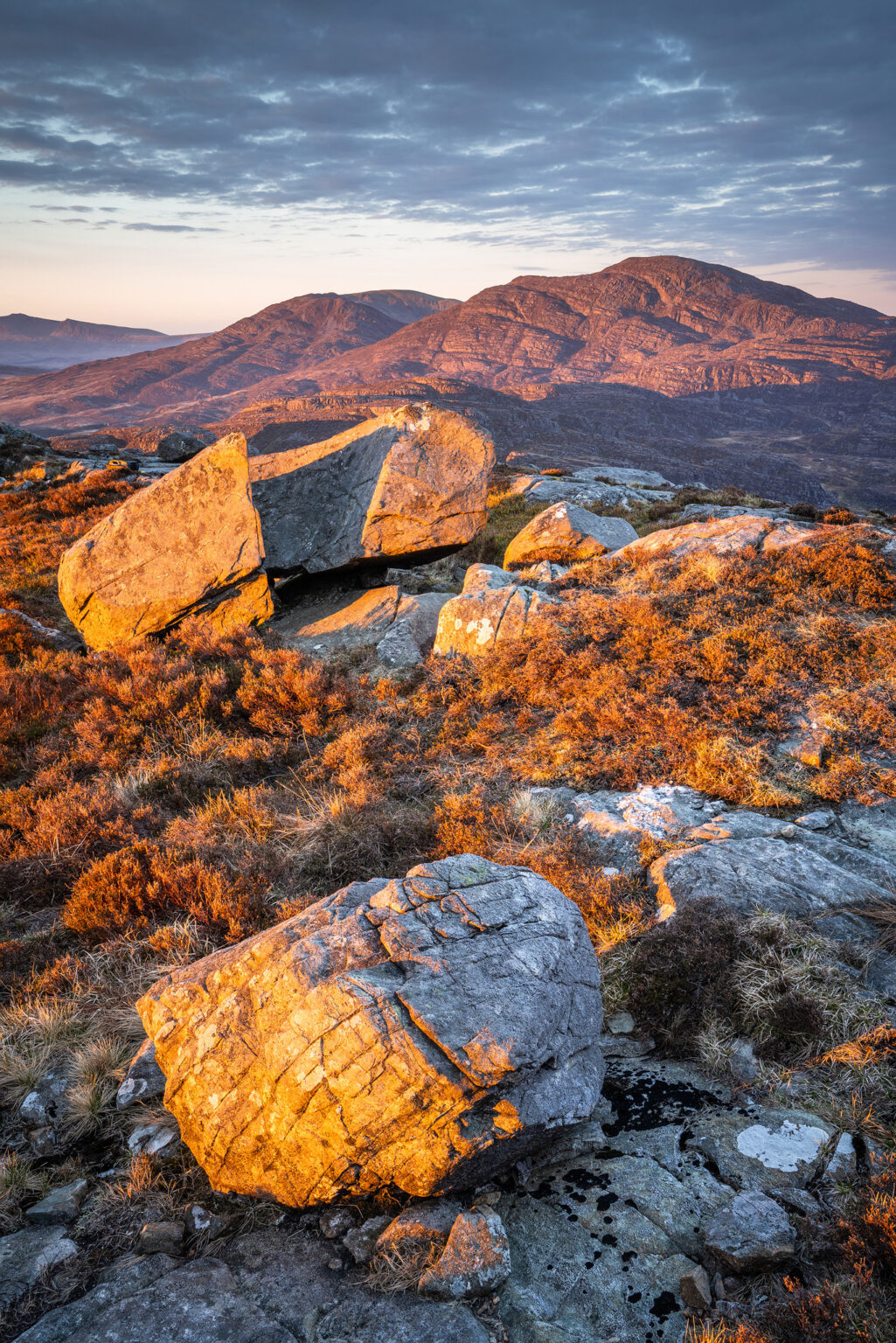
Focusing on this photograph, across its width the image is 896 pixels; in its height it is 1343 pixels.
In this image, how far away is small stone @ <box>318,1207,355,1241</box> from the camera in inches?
113

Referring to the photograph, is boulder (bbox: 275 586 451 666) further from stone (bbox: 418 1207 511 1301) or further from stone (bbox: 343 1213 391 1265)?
stone (bbox: 418 1207 511 1301)

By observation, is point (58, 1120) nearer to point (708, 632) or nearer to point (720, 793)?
point (720, 793)

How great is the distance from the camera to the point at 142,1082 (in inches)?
149

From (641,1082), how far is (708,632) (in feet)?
21.6

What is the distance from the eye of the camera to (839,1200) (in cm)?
267

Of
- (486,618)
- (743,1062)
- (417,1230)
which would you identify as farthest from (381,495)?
(417,1230)

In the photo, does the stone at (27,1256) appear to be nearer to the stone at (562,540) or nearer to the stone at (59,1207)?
the stone at (59,1207)

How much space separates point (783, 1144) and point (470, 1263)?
1669 millimetres

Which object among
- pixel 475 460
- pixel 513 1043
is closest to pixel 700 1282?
pixel 513 1043

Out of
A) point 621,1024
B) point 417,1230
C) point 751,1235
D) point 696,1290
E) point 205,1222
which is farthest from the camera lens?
point 621,1024

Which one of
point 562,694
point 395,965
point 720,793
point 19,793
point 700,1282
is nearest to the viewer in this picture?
point 700,1282

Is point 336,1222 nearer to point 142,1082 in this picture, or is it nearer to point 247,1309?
point 247,1309

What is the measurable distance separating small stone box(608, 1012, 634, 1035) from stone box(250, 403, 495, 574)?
396 inches

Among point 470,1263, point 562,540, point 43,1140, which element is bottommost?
point 43,1140
